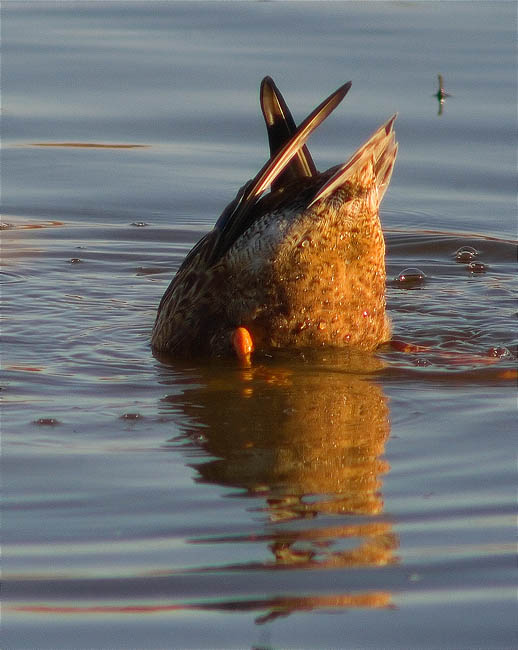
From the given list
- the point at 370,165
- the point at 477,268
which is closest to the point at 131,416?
the point at 370,165

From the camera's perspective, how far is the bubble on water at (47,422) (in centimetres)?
438

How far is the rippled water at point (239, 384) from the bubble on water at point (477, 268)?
2cm

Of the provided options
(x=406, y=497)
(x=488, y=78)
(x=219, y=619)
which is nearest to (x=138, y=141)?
(x=488, y=78)

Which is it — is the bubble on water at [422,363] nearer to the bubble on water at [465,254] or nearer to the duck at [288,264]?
the duck at [288,264]

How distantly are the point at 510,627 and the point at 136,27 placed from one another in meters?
8.46

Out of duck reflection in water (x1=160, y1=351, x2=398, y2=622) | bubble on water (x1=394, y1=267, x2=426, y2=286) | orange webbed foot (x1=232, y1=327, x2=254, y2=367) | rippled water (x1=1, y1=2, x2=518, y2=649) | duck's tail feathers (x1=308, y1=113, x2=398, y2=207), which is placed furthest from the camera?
bubble on water (x1=394, y1=267, x2=426, y2=286)

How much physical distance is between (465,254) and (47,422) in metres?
3.23

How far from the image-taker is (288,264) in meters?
4.95

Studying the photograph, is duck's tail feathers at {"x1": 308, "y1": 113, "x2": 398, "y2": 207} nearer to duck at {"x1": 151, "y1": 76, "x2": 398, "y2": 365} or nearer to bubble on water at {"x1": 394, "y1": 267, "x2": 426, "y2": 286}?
duck at {"x1": 151, "y1": 76, "x2": 398, "y2": 365}

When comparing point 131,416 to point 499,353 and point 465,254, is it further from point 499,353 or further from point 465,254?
point 465,254

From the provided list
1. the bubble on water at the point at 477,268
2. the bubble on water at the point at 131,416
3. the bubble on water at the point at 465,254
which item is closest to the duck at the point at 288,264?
the bubble on water at the point at 131,416

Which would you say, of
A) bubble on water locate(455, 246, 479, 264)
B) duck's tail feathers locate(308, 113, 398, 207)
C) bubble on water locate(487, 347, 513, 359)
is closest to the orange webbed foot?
duck's tail feathers locate(308, 113, 398, 207)

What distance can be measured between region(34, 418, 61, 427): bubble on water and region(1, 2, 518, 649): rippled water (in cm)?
2

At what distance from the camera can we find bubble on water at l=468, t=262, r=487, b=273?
6668mm
